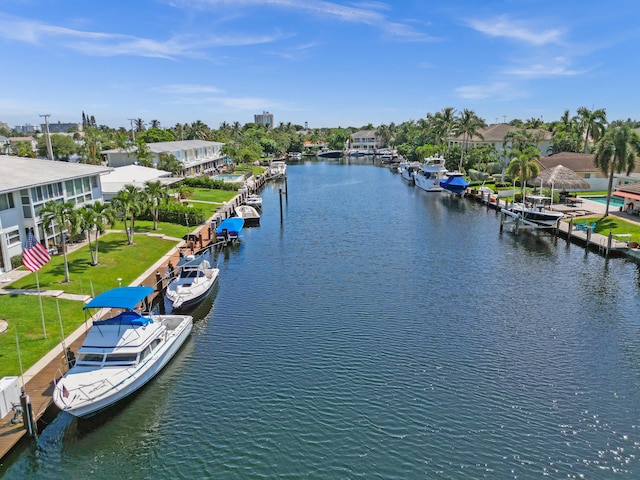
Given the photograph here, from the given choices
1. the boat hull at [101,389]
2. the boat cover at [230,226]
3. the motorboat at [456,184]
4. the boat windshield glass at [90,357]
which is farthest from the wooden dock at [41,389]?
the motorboat at [456,184]

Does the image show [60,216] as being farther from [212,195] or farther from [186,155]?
[186,155]

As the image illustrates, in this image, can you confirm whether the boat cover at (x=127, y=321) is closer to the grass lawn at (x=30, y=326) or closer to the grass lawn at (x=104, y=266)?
the grass lawn at (x=30, y=326)

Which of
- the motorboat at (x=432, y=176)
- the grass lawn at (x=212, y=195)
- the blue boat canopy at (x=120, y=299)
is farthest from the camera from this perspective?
the motorboat at (x=432, y=176)

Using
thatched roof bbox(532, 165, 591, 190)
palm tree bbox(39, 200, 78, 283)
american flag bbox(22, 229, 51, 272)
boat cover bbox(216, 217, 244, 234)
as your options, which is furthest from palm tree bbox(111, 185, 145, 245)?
thatched roof bbox(532, 165, 591, 190)

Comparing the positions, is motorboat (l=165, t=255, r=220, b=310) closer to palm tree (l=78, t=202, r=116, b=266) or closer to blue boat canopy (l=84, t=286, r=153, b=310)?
blue boat canopy (l=84, t=286, r=153, b=310)

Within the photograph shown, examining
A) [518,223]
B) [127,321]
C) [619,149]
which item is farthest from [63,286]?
[619,149]

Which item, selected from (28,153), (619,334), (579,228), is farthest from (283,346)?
(28,153)
